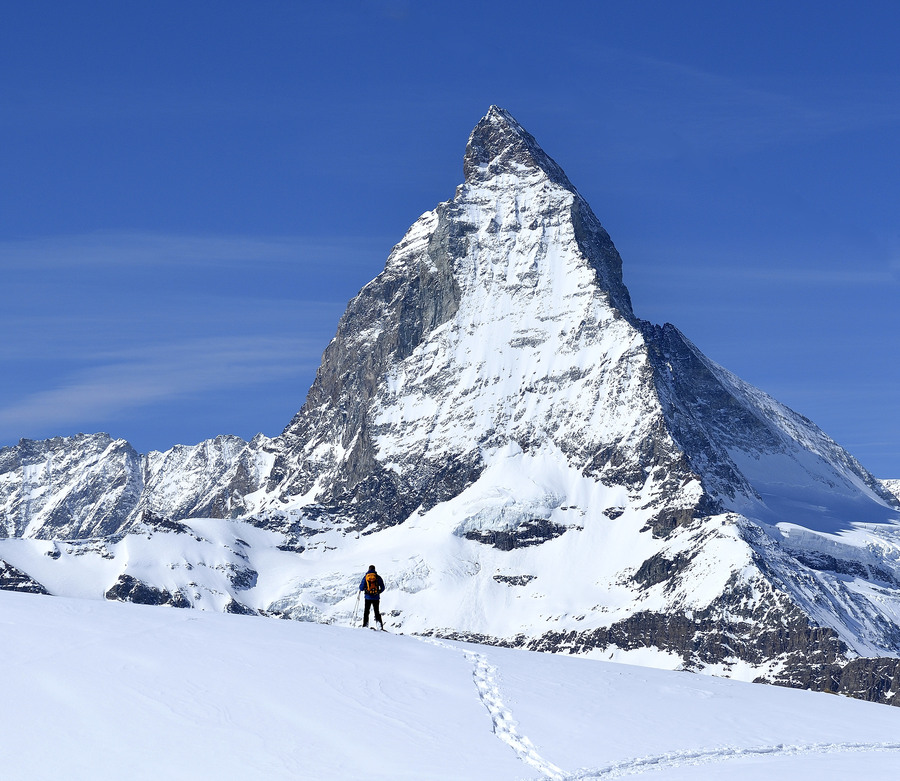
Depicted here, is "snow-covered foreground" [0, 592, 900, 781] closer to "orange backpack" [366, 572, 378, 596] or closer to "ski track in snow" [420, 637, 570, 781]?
"ski track in snow" [420, 637, 570, 781]

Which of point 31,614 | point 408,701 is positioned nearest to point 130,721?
point 408,701

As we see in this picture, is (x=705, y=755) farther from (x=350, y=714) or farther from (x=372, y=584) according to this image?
(x=372, y=584)

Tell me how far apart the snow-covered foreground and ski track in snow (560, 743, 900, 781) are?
3.0 inches

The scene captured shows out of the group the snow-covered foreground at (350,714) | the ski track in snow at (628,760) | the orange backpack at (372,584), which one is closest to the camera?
the snow-covered foreground at (350,714)

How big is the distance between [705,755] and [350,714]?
999cm

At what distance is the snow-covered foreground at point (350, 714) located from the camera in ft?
110

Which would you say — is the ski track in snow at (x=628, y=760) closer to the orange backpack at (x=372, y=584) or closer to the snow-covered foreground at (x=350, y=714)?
the snow-covered foreground at (x=350, y=714)

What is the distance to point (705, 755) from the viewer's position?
3809 cm

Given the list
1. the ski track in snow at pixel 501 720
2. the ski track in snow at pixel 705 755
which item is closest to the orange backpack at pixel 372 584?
the ski track in snow at pixel 501 720

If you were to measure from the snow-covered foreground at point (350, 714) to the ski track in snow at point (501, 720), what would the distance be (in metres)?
0.09

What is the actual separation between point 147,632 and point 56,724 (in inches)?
400

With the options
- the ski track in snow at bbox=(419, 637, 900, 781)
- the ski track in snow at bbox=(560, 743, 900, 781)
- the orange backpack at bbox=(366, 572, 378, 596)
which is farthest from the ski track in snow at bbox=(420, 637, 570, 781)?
the orange backpack at bbox=(366, 572, 378, 596)

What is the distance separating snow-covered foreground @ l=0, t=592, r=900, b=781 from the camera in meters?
33.5

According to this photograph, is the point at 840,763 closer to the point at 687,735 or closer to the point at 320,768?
the point at 687,735
